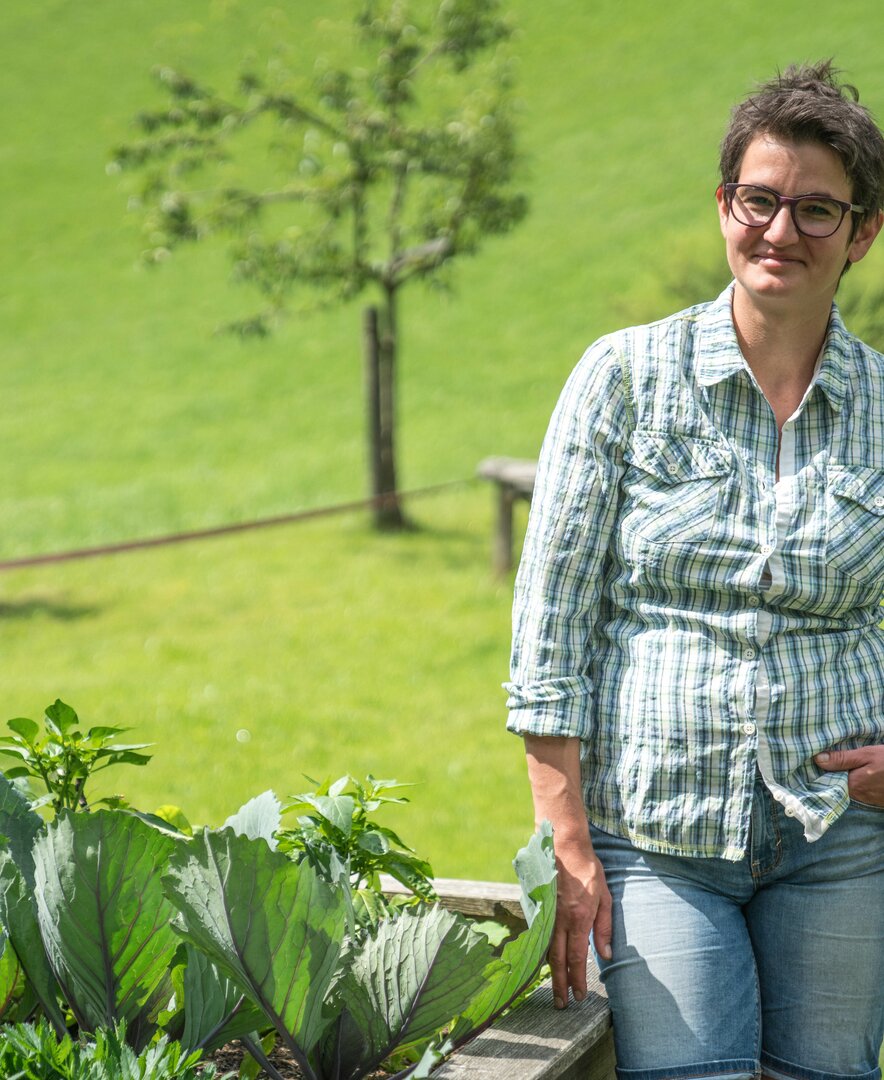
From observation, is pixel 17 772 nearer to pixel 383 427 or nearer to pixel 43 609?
pixel 43 609

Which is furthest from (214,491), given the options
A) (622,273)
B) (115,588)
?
(622,273)

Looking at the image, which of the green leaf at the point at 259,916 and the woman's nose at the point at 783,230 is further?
the woman's nose at the point at 783,230

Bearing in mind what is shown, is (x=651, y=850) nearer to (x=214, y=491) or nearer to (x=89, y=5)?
(x=214, y=491)

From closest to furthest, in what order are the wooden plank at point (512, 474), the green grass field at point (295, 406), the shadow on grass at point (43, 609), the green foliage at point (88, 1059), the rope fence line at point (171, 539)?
the green foliage at point (88, 1059)
the rope fence line at point (171, 539)
the green grass field at point (295, 406)
the wooden plank at point (512, 474)
the shadow on grass at point (43, 609)

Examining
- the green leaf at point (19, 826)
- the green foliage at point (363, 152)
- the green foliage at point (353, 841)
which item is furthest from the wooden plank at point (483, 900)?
the green foliage at point (363, 152)

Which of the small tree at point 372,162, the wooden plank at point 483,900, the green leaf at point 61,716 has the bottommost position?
the wooden plank at point 483,900

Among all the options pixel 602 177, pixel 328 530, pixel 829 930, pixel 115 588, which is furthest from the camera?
pixel 602 177

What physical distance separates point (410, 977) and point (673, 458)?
0.81 m

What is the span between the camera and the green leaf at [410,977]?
67.0 inches

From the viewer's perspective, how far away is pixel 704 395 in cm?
211

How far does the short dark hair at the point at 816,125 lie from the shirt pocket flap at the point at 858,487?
1.19ft

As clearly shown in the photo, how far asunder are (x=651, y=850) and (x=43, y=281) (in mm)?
19655

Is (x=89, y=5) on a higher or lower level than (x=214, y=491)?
higher

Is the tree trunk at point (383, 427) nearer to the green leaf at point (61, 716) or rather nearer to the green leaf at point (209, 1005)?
the green leaf at point (61, 716)
